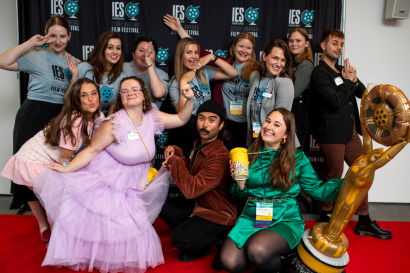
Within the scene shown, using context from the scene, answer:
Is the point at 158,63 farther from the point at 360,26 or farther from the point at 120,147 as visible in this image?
the point at 360,26

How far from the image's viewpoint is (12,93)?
3.78m

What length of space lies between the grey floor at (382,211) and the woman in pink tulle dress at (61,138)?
122 cm

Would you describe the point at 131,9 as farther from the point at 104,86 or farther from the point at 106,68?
the point at 104,86

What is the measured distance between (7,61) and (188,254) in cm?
248

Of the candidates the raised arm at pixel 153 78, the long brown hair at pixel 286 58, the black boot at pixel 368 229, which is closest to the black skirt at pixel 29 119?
the raised arm at pixel 153 78

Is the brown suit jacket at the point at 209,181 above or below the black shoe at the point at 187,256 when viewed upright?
above

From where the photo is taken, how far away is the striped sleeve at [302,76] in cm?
302

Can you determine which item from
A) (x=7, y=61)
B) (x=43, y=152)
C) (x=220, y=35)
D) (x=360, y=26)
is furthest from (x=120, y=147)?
(x=360, y=26)

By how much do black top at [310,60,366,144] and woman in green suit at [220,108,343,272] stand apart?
99 centimetres

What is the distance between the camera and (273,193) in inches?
87.0

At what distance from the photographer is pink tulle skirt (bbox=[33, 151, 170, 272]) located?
214 cm

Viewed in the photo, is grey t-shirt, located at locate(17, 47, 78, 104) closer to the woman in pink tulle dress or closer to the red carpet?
the woman in pink tulle dress

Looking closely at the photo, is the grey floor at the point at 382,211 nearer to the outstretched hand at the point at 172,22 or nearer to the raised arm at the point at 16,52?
the raised arm at the point at 16,52

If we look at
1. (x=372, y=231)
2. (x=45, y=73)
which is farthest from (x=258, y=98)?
(x=45, y=73)
